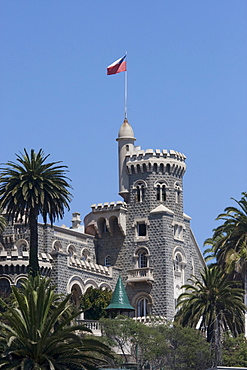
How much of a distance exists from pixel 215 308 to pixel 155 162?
27.4 meters

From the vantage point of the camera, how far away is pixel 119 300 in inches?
4063

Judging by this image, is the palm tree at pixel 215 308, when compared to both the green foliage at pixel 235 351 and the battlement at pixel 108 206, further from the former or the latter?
the battlement at pixel 108 206

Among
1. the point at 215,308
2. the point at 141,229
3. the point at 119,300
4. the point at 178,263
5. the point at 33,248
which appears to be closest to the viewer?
the point at 215,308

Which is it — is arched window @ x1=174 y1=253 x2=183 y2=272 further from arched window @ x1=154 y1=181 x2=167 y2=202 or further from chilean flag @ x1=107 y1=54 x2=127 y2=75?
chilean flag @ x1=107 y1=54 x2=127 y2=75

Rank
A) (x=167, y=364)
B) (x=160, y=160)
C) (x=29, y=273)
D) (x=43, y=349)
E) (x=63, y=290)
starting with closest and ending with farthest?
(x=43, y=349) < (x=167, y=364) < (x=29, y=273) < (x=63, y=290) < (x=160, y=160)

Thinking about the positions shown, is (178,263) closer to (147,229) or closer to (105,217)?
(147,229)

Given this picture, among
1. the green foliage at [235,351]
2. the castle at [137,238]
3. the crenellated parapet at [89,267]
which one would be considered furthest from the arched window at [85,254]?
the green foliage at [235,351]

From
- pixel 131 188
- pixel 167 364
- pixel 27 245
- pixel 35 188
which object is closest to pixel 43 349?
pixel 167 364

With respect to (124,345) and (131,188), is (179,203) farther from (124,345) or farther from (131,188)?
(124,345)

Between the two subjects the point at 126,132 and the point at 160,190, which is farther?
the point at 126,132

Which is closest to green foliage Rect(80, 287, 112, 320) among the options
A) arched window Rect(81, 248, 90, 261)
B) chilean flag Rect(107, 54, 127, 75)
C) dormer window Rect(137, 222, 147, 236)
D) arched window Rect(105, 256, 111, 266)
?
arched window Rect(81, 248, 90, 261)

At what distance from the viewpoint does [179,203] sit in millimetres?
117188

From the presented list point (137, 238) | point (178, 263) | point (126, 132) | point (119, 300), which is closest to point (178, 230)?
point (178, 263)

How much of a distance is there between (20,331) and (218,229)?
39167 millimetres
